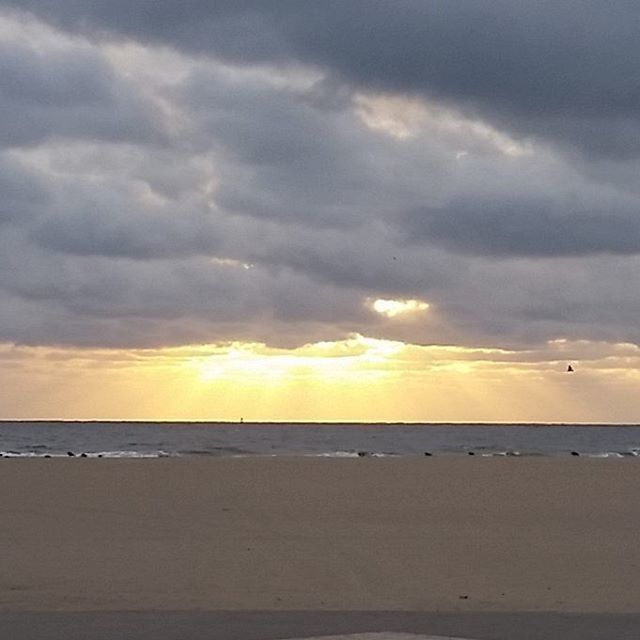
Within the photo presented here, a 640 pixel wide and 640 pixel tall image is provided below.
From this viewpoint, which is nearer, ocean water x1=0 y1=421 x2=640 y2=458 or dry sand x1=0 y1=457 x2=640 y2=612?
dry sand x1=0 y1=457 x2=640 y2=612

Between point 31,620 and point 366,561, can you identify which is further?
point 366,561

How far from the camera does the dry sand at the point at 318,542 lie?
1126cm

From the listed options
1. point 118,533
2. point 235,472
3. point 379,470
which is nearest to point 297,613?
point 118,533

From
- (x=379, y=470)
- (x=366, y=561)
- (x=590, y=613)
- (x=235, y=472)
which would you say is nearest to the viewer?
(x=590, y=613)

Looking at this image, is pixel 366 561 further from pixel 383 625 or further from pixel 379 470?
pixel 379 470

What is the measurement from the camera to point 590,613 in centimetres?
980

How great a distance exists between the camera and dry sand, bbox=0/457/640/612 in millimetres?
11258

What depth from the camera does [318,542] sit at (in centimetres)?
1555

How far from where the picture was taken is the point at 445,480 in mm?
26312

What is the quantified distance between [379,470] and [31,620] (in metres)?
21.8

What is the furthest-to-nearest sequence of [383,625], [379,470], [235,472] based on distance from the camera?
[379,470] → [235,472] → [383,625]

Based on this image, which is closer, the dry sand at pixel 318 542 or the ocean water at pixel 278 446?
the dry sand at pixel 318 542

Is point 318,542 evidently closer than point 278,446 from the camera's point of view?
Yes

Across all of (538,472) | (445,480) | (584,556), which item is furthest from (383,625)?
(538,472)
